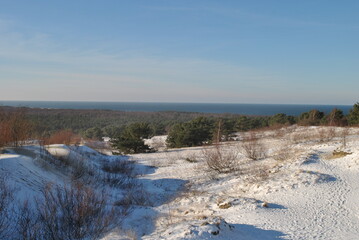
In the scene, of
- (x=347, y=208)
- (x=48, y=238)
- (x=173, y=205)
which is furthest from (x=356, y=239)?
(x=48, y=238)

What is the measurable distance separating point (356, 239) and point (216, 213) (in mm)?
3428

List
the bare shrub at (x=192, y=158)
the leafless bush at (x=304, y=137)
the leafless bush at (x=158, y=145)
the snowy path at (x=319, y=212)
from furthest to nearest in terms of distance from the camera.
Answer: the leafless bush at (x=158, y=145)
the leafless bush at (x=304, y=137)
the bare shrub at (x=192, y=158)
the snowy path at (x=319, y=212)

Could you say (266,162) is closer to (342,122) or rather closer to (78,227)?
(78,227)

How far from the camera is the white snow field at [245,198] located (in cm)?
624

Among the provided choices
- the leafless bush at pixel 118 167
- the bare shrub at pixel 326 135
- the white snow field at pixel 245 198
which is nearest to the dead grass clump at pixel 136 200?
the white snow field at pixel 245 198

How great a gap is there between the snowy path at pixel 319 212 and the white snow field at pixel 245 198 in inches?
0.8

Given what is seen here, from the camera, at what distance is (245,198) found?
8.85m

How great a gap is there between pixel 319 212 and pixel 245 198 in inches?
86.4

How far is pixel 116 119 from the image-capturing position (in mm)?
88562

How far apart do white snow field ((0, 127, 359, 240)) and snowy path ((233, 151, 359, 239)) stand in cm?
2

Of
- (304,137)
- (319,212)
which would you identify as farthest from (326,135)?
(319,212)

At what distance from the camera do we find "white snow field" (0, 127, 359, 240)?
246 inches

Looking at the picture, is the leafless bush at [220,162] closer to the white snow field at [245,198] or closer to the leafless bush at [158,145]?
the white snow field at [245,198]

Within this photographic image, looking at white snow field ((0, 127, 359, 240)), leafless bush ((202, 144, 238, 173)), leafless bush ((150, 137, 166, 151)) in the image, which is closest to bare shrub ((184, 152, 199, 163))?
white snow field ((0, 127, 359, 240))
